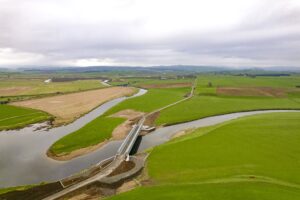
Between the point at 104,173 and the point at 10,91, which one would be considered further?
the point at 10,91

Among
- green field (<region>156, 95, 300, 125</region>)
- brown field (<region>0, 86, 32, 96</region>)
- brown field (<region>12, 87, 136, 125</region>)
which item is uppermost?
green field (<region>156, 95, 300, 125</region>)

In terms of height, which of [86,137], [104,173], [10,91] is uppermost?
[104,173]

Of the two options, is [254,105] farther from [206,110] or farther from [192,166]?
[192,166]

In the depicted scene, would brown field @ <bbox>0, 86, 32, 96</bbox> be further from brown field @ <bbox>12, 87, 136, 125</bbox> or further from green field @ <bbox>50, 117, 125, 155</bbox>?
green field @ <bbox>50, 117, 125, 155</bbox>

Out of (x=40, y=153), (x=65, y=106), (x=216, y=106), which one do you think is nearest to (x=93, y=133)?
(x=40, y=153)

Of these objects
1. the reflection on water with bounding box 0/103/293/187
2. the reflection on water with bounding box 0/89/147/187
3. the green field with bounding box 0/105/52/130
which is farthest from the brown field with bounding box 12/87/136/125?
the reflection on water with bounding box 0/89/147/187

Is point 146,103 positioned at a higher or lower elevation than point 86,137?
higher

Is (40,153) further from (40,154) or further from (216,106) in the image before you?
(216,106)
